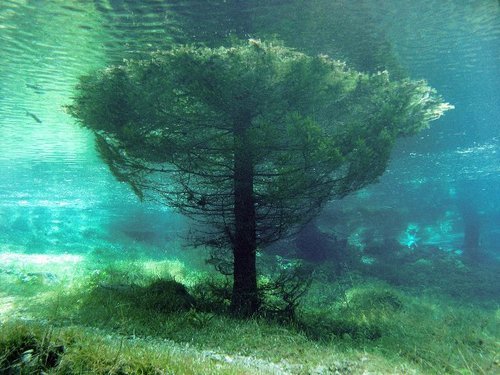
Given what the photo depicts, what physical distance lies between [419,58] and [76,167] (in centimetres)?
2782

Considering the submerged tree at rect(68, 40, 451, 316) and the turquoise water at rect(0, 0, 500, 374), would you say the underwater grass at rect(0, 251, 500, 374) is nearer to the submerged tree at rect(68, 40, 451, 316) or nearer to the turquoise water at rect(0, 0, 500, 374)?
the turquoise water at rect(0, 0, 500, 374)

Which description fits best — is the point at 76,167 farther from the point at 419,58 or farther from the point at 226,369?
the point at 226,369

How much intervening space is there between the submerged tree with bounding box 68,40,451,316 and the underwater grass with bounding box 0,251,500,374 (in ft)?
5.08

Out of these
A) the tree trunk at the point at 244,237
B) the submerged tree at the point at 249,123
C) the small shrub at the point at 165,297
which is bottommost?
the small shrub at the point at 165,297

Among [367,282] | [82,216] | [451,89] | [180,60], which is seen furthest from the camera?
[82,216]

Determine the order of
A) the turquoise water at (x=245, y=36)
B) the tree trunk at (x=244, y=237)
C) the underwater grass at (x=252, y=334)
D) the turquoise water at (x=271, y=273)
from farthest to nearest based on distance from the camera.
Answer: the turquoise water at (x=245, y=36) < the tree trunk at (x=244, y=237) < the turquoise water at (x=271, y=273) < the underwater grass at (x=252, y=334)

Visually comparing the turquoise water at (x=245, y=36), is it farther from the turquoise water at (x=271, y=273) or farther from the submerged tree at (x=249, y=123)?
the submerged tree at (x=249, y=123)

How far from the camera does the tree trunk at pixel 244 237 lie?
8.42 meters

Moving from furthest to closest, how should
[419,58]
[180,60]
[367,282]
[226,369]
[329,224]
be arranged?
1. [329,224]
2. [367,282]
3. [419,58]
4. [180,60]
5. [226,369]

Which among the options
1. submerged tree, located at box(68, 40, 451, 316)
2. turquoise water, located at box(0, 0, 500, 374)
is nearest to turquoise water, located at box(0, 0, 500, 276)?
turquoise water, located at box(0, 0, 500, 374)

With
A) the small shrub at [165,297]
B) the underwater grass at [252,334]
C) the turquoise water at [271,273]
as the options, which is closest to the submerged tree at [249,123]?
the small shrub at [165,297]

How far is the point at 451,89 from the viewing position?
15.6 metres

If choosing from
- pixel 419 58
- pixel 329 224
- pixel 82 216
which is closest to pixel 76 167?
pixel 329 224

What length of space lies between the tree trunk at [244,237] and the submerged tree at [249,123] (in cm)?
3
